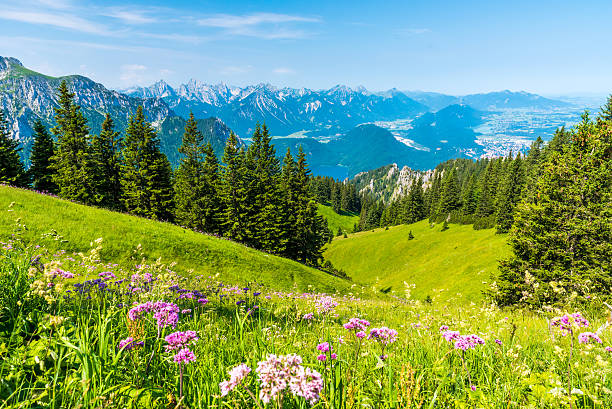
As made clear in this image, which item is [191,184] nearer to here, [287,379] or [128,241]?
[128,241]

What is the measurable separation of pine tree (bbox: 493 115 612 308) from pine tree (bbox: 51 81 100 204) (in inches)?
1936

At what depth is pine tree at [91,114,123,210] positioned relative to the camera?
42325mm

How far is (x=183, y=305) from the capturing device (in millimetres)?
5883

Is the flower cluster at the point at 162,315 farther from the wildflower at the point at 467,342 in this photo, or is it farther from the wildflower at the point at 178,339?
the wildflower at the point at 467,342

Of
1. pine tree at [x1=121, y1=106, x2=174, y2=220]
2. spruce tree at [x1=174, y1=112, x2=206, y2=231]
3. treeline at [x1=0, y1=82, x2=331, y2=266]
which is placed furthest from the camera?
spruce tree at [x1=174, y1=112, x2=206, y2=231]

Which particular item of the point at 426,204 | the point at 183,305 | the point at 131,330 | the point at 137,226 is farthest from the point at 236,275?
the point at 426,204

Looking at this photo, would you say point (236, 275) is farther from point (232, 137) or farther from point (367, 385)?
point (232, 137)

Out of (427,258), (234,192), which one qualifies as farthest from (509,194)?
(234,192)

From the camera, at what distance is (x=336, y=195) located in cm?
17900

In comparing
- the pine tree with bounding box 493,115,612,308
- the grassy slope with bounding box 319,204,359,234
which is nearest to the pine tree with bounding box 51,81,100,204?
the pine tree with bounding box 493,115,612,308

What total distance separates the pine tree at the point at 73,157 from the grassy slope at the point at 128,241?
17922 mm

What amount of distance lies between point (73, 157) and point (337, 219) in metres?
133

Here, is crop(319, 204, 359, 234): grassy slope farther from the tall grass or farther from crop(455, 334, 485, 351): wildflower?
crop(455, 334, 485, 351): wildflower

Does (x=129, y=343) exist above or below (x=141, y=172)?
above
